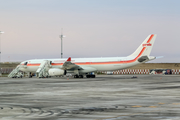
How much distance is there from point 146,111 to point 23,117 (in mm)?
5138

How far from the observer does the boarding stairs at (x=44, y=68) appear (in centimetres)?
5646

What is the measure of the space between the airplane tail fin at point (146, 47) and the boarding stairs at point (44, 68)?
16933 mm

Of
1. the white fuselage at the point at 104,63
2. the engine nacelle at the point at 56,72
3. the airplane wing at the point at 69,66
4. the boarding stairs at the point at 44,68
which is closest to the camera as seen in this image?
the white fuselage at the point at 104,63

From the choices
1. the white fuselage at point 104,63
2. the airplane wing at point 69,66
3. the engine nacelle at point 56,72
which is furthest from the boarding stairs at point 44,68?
the airplane wing at point 69,66

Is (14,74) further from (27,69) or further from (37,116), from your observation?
(37,116)

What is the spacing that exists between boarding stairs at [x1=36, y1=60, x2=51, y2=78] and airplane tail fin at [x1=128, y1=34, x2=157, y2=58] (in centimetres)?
1693

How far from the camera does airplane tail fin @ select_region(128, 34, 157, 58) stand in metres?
52.8

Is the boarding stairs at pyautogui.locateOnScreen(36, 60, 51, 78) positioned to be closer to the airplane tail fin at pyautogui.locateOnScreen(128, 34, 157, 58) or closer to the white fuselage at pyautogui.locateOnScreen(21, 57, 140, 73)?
the white fuselage at pyautogui.locateOnScreen(21, 57, 140, 73)

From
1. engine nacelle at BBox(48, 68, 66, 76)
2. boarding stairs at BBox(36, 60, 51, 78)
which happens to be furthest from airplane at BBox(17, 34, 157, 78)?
boarding stairs at BBox(36, 60, 51, 78)

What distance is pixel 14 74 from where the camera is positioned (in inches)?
2411

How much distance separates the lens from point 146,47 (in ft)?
174

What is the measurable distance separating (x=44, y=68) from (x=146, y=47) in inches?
802

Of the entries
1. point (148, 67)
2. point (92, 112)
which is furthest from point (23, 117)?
point (148, 67)

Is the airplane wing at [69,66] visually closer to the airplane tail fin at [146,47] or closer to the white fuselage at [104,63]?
the white fuselage at [104,63]
